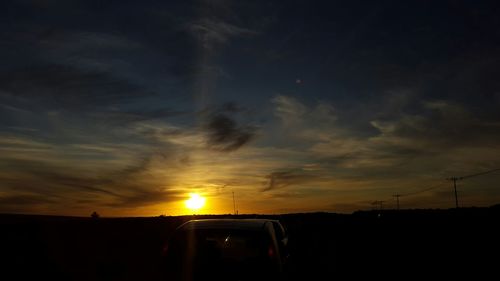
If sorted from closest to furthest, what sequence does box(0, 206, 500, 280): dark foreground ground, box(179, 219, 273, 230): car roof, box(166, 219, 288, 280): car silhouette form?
box(166, 219, 288, 280): car silhouette → box(179, 219, 273, 230): car roof → box(0, 206, 500, 280): dark foreground ground

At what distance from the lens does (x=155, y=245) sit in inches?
963

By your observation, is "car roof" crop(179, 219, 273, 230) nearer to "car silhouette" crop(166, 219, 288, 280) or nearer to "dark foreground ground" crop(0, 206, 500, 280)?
"car silhouette" crop(166, 219, 288, 280)

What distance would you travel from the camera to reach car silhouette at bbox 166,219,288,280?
7.32 meters

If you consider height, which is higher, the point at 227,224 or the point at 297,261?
the point at 227,224

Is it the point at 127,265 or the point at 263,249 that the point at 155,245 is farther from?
the point at 263,249

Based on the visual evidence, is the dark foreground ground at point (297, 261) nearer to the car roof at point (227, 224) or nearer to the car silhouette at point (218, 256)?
the car silhouette at point (218, 256)

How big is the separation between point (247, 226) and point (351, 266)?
1030 cm

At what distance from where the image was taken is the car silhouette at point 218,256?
732 cm

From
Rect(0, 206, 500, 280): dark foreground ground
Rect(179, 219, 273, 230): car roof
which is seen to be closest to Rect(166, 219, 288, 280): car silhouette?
Rect(179, 219, 273, 230): car roof

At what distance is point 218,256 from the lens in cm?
757

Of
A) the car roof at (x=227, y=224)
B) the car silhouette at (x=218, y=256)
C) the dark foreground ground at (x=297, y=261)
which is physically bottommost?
the dark foreground ground at (x=297, y=261)

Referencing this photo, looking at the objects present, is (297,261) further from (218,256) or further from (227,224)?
(218,256)

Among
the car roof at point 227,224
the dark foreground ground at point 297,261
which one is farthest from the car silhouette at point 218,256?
the dark foreground ground at point 297,261

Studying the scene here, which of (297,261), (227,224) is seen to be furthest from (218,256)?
(297,261)
